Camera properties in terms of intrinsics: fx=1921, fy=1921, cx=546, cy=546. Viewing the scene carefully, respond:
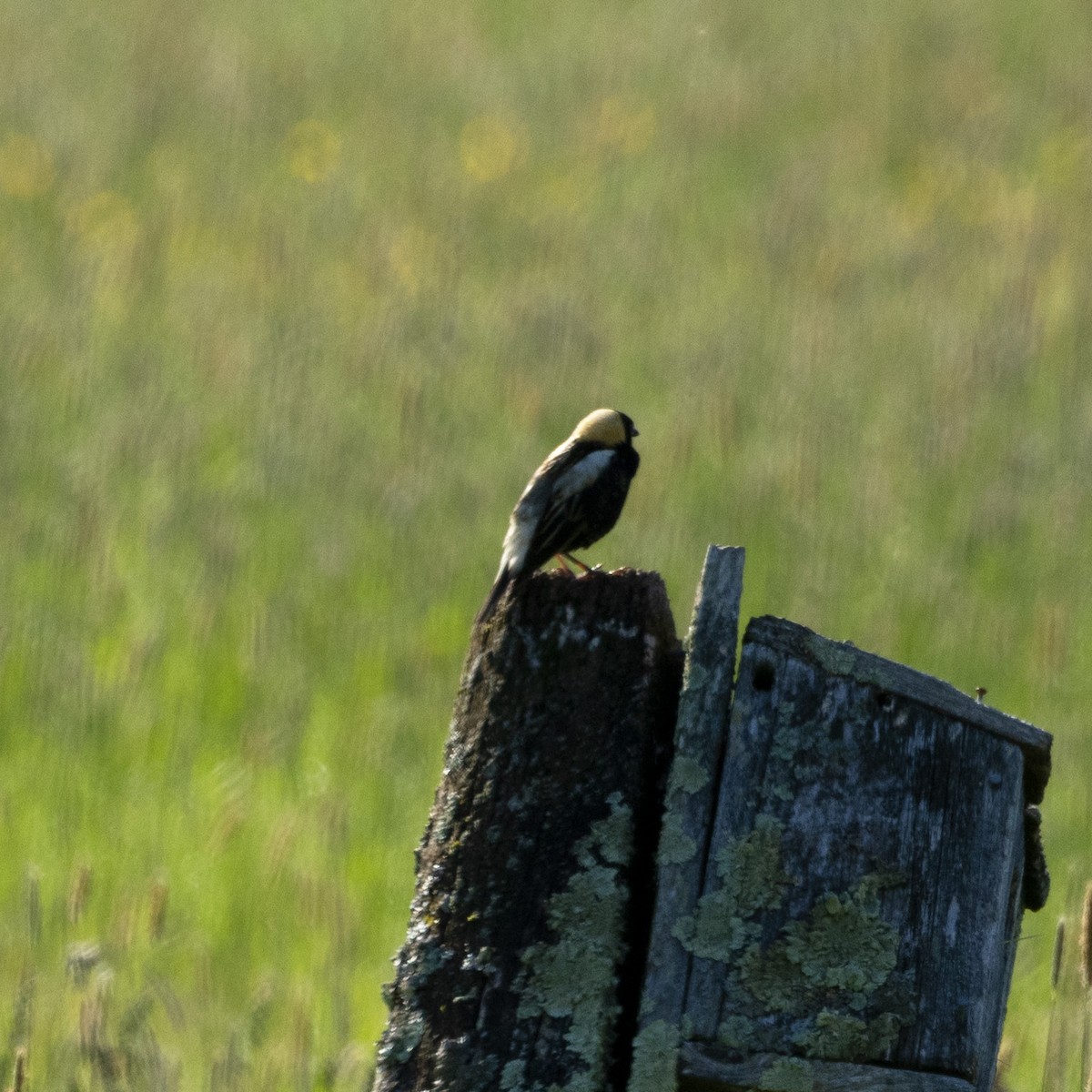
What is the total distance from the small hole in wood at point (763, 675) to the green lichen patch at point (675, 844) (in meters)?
0.20

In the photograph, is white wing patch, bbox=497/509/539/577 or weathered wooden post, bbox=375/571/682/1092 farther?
white wing patch, bbox=497/509/539/577

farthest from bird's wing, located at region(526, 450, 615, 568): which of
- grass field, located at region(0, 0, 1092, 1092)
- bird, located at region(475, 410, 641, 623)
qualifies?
grass field, located at region(0, 0, 1092, 1092)

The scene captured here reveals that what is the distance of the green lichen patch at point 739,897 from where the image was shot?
2.50 meters

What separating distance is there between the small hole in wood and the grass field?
1.70 meters

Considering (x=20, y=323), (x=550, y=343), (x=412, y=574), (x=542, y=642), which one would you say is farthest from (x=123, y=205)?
(x=542, y=642)

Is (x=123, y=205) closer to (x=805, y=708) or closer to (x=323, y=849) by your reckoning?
(x=323, y=849)

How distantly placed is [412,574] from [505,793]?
5.03 m

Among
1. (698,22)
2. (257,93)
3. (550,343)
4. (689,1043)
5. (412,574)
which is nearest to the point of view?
(689,1043)

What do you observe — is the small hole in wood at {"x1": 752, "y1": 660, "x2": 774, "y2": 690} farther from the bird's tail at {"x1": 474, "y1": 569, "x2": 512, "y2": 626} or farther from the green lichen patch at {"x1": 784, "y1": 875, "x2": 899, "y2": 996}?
the bird's tail at {"x1": 474, "y1": 569, "x2": 512, "y2": 626}

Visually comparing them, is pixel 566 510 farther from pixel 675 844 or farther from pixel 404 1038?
pixel 404 1038

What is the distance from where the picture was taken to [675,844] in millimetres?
2541

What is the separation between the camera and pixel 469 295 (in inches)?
426

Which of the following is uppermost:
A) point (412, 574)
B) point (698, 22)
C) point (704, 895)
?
point (698, 22)

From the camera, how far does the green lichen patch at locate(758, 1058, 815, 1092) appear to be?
243 cm
